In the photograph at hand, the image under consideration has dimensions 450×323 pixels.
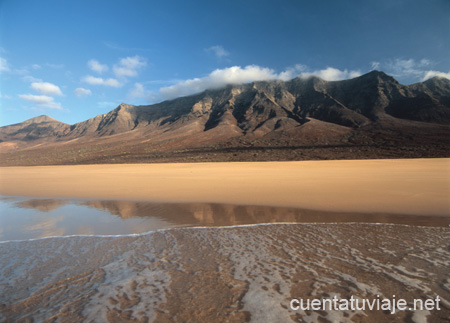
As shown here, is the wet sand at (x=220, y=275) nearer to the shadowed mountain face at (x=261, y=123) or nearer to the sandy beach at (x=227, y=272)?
the sandy beach at (x=227, y=272)

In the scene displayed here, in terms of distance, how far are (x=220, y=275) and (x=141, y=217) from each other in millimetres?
4828

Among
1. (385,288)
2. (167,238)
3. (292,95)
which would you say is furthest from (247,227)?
(292,95)

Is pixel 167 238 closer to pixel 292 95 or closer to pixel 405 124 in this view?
pixel 405 124

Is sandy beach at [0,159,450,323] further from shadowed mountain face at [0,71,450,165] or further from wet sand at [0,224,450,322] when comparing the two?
shadowed mountain face at [0,71,450,165]

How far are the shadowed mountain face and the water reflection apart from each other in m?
37.7

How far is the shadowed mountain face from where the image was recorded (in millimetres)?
66438

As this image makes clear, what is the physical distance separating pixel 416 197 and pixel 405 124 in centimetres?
9325

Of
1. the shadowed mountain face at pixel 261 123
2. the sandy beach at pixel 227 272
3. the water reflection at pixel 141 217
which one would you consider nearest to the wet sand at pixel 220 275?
the sandy beach at pixel 227 272

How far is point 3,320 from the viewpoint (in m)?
2.87

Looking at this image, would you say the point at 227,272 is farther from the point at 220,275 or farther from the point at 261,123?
the point at 261,123

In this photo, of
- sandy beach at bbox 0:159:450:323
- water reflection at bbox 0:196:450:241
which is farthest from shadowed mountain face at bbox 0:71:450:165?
sandy beach at bbox 0:159:450:323

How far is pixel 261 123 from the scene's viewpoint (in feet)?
383

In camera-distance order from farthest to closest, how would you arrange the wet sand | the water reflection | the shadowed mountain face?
the shadowed mountain face
the water reflection
the wet sand

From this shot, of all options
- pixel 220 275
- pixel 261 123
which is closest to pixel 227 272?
pixel 220 275
